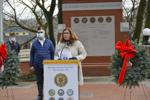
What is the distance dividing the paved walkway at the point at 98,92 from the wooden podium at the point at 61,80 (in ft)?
11.0

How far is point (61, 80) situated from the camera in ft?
35.8

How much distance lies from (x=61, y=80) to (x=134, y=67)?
204 centimetres

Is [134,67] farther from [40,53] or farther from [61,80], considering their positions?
[40,53]

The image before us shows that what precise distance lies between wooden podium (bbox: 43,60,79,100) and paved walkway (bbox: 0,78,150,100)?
3346 mm

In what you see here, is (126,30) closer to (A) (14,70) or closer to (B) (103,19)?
(B) (103,19)

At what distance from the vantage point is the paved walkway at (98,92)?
14352 mm

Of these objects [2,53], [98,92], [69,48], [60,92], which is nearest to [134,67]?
[69,48]

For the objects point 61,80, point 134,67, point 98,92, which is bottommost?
point 98,92

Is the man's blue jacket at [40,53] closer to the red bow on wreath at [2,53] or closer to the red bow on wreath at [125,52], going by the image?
the red bow on wreath at [2,53]

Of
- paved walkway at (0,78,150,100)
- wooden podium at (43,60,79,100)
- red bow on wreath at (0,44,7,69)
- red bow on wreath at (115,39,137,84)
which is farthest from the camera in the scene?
paved walkway at (0,78,150,100)

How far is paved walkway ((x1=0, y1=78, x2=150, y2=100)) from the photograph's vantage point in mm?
14352

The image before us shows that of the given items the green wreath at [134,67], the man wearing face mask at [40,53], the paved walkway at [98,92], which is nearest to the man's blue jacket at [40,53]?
the man wearing face mask at [40,53]

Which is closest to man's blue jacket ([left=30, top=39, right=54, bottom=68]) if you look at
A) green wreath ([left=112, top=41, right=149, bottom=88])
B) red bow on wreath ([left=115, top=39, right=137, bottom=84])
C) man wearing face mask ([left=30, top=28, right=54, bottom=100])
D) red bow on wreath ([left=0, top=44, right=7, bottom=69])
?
man wearing face mask ([left=30, top=28, right=54, bottom=100])

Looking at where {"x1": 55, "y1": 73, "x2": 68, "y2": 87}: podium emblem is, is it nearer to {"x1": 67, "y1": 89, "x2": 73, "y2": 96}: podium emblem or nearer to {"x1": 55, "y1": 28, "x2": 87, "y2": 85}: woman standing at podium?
{"x1": 67, "y1": 89, "x2": 73, "y2": 96}: podium emblem
